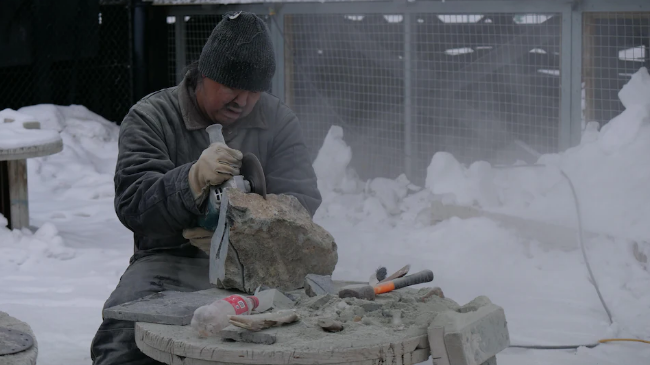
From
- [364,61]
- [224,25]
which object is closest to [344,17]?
[364,61]

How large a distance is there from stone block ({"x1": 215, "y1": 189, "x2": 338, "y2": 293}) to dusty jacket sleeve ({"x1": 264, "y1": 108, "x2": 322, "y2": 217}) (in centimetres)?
30

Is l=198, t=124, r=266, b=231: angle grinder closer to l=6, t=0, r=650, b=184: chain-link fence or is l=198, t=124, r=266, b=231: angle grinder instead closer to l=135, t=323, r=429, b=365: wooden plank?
l=135, t=323, r=429, b=365: wooden plank

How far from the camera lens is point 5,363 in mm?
2361

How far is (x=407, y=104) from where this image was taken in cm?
702

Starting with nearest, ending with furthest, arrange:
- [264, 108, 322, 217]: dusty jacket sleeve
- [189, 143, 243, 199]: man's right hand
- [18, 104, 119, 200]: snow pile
Answer: [189, 143, 243, 199]: man's right hand
[264, 108, 322, 217]: dusty jacket sleeve
[18, 104, 119, 200]: snow pile

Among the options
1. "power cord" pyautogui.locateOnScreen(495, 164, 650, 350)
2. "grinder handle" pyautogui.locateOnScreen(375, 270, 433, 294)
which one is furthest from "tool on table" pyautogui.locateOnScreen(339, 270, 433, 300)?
"power cord" pyautogui.locateOnScreen(495, 164, 650, 350)

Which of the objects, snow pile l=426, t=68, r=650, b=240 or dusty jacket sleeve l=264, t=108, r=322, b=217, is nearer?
dusty jacket sleeve l=264, t=108, r=322, b=217

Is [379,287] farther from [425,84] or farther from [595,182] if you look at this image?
[425,84]

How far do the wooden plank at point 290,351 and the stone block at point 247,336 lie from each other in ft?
0.06

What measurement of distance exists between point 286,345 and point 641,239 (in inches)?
126

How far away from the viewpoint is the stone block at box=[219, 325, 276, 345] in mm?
2297

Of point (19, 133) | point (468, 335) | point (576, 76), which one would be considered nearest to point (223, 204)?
point (468, 335)

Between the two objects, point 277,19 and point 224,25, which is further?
point 277,19

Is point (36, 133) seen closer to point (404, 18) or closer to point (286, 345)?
point (404, 18)
